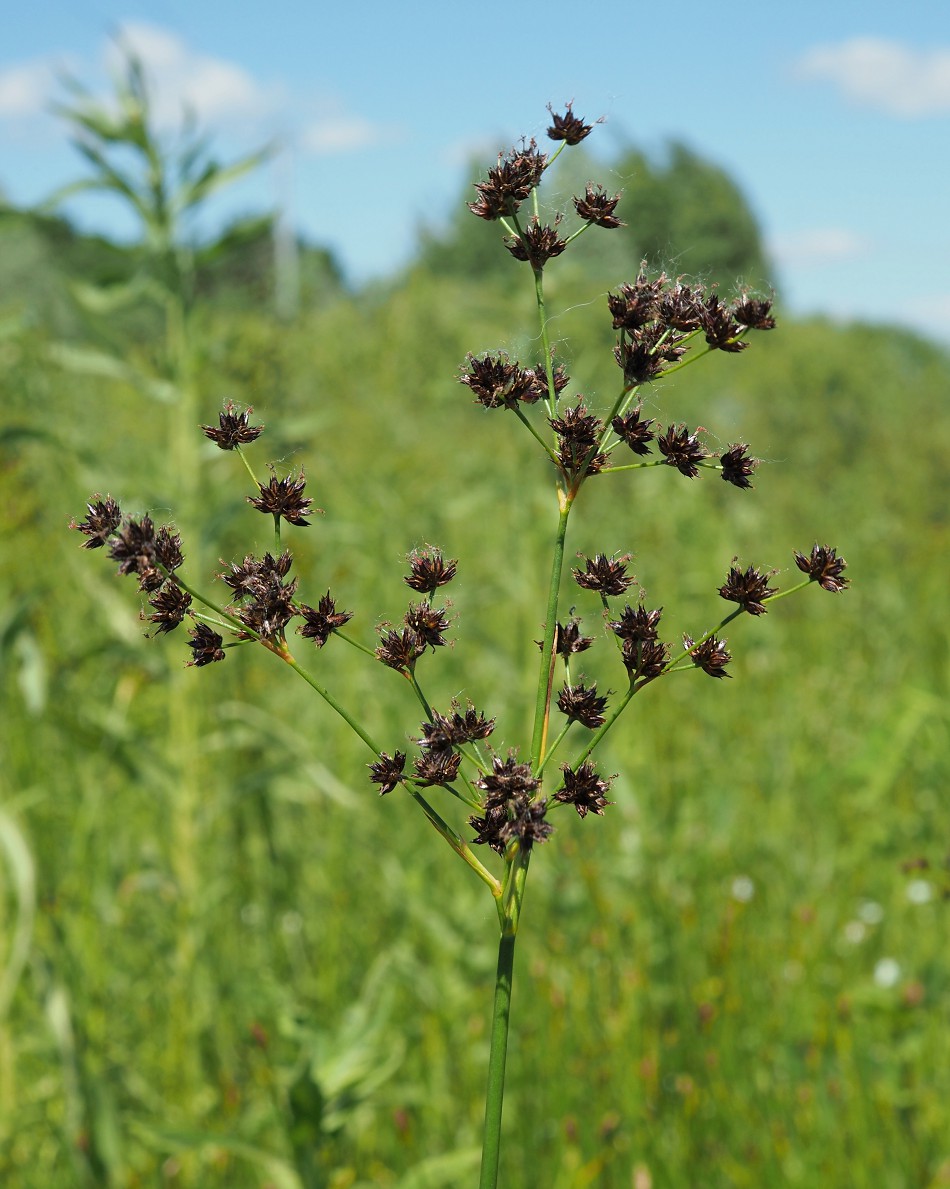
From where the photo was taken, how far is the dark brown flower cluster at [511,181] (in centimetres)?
100

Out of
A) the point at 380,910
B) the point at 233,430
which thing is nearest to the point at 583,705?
the point at 233,430

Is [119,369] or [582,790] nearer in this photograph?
[582,790]

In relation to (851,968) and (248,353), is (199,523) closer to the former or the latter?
(248,353)

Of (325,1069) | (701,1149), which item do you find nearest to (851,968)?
(701,1149)

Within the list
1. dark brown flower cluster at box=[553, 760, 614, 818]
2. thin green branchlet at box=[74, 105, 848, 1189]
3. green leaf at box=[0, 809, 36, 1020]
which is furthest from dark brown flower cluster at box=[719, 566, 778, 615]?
green leaf at box=[0, 809, 36, 1020]

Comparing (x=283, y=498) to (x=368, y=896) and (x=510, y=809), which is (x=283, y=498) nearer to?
(x=510, y=809)

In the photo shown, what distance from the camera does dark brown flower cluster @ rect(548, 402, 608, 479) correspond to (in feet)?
3.20

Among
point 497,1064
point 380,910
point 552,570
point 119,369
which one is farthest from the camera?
point 380,910

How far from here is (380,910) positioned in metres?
3.84

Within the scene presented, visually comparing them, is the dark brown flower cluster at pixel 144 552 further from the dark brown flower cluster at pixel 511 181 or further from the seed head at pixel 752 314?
the seed head at pixel 752 314

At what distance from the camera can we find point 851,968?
3.74 metres

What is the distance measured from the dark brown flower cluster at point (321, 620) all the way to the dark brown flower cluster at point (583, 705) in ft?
0.70

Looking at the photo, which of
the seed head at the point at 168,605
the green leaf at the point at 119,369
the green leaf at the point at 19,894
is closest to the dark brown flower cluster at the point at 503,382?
the seed head at the point at 168,605

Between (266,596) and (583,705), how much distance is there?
0.30 meters
